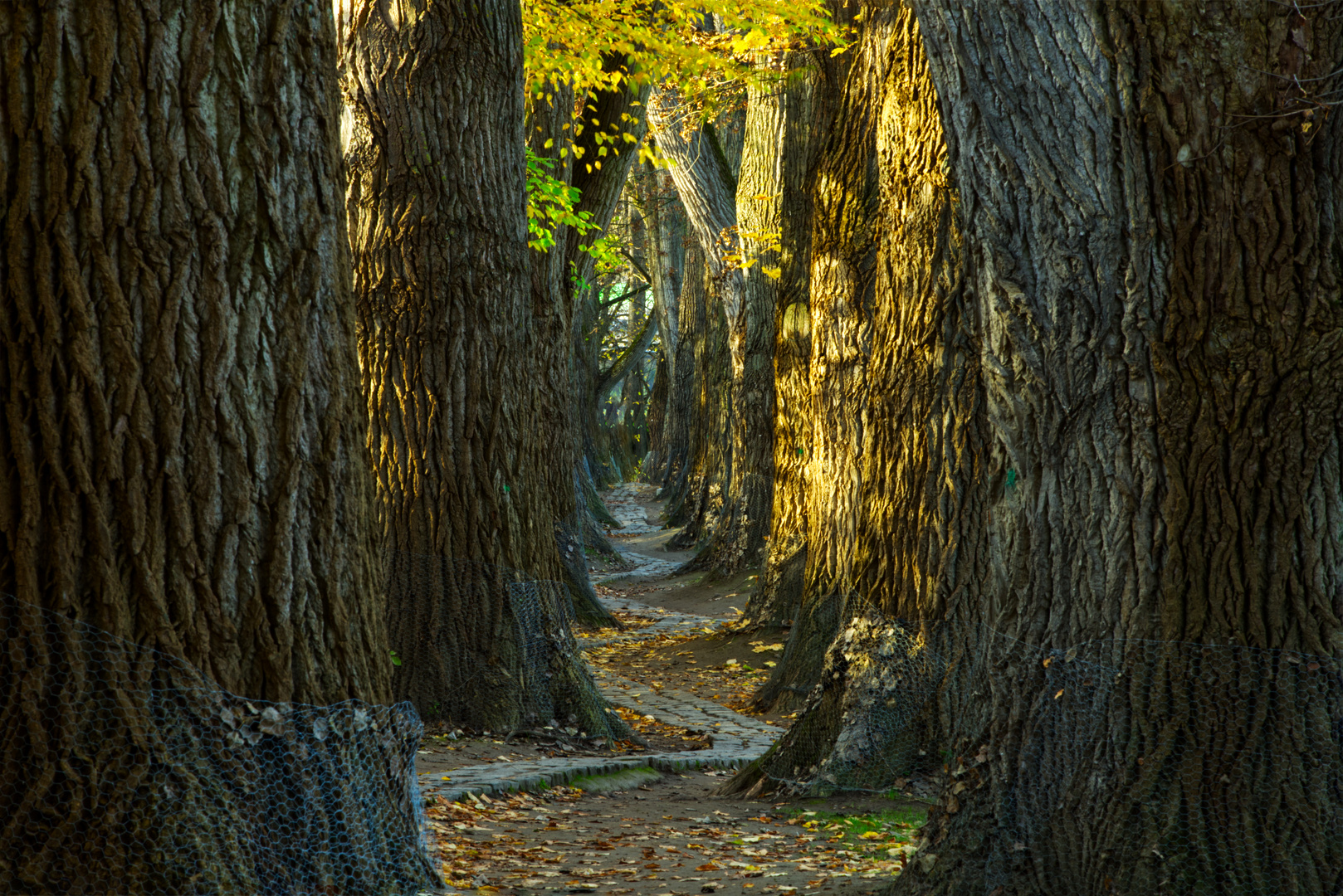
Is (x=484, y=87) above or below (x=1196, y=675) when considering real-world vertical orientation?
above

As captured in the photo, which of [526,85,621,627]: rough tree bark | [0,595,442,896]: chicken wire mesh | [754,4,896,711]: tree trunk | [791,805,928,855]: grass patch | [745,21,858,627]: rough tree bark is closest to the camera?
[0,595,442,896]: chicken wire mesh

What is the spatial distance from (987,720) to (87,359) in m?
2.90

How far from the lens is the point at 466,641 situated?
266 inches

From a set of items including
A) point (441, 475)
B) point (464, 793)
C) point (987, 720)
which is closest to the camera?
point (987, 720)

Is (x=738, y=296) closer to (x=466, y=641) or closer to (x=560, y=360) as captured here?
(x=560, y=360)

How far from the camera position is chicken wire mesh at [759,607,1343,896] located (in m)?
3.16

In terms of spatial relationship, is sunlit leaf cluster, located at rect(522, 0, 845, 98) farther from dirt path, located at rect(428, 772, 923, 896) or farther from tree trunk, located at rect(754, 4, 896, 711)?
dirt path, located at rect(428, 772, 923, 896)

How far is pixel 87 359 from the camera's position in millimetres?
2703

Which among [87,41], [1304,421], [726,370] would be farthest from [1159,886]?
[726,370]

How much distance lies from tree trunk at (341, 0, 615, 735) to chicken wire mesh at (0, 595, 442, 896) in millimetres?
3642

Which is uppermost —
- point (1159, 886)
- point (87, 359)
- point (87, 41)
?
point (87, 41)

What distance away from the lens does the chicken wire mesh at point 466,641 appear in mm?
6680

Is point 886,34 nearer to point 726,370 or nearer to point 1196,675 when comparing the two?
point 1196,675

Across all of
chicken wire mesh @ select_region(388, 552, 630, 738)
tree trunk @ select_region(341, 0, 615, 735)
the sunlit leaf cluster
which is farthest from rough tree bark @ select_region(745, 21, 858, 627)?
chicken wire mesh @ select_region(388, 552, 630, 738)
